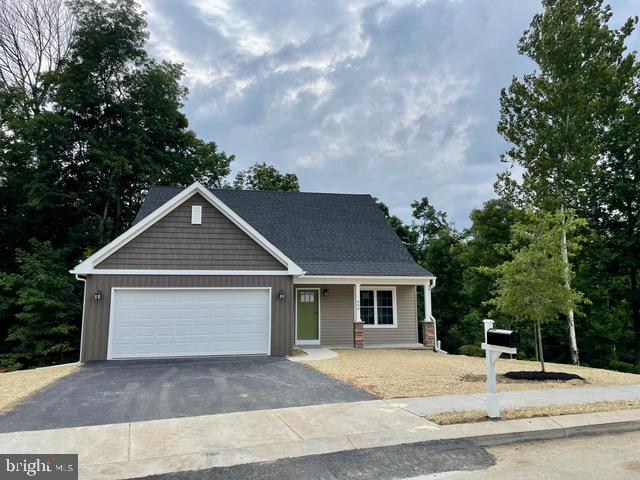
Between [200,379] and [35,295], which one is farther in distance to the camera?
[35,295]

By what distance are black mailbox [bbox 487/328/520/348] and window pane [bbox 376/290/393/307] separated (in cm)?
1052

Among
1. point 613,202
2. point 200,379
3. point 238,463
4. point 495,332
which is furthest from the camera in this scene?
point 613,202

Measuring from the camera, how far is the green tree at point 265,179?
31969 mm

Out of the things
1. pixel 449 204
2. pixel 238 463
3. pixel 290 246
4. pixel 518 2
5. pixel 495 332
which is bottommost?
pixel 238 463

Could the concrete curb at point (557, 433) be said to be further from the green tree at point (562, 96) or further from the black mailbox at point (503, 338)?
the green tree at point (562, 96)

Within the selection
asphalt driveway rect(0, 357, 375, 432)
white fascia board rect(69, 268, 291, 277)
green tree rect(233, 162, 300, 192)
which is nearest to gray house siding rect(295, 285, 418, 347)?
white fascia board rect(69, 268, 291, 277)

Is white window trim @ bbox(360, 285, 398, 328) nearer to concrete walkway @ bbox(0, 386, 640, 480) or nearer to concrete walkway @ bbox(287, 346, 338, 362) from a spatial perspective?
concrete walkway @ bbox(287, 346, 338, 362)

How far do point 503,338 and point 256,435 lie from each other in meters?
3.46

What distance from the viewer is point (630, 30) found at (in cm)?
1773

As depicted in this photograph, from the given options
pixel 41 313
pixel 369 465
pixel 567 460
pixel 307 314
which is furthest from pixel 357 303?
pixel 41 313

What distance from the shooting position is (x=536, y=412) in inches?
237

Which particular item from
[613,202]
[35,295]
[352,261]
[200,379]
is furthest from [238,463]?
[613,202]

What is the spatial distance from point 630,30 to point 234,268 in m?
19.0

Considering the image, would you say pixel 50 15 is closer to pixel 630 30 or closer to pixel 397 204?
pixel 397 204
